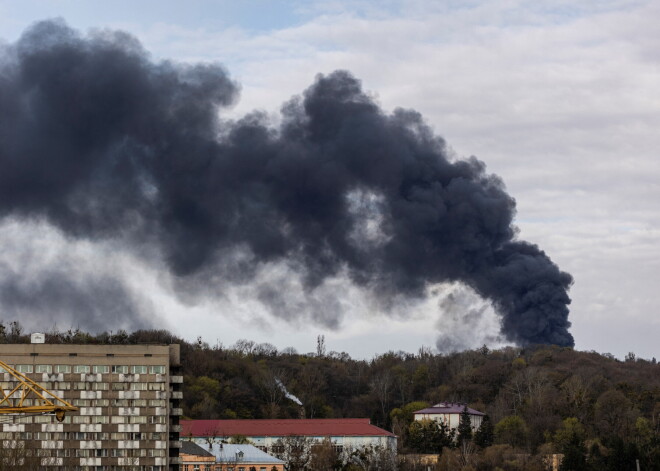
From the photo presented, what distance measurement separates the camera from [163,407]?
396 ft

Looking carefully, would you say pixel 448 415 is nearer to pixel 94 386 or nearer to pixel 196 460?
pixel 196 460

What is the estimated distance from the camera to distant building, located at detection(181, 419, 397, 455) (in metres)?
158

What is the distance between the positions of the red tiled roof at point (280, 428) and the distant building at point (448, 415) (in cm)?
1984

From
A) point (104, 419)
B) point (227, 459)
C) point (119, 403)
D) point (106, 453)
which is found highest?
point (119, 403)

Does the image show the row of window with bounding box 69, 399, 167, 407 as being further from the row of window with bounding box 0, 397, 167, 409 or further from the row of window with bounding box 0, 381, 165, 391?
the row of window with bounding box 0, 381, 165, 391

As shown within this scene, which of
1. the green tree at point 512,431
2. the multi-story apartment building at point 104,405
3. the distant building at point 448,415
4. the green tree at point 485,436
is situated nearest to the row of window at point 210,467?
the multi-story apartment building at point 104,405

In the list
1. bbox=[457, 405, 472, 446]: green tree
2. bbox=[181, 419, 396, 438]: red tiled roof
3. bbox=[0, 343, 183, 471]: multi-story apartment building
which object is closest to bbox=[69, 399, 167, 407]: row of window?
bbox=[0, 343, 183, 471]: multi-story apartment building

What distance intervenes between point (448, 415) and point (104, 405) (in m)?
76.3

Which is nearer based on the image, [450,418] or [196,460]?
[196,460]

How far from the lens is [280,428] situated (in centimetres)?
16162

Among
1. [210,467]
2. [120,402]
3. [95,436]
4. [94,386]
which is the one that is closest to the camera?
[95,436]

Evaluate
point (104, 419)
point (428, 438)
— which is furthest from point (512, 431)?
point (104, 419)

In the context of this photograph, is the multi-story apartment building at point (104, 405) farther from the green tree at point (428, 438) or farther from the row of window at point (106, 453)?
the green tree at point (428, 438)

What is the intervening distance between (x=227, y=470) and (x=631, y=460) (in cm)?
Result: 4273
